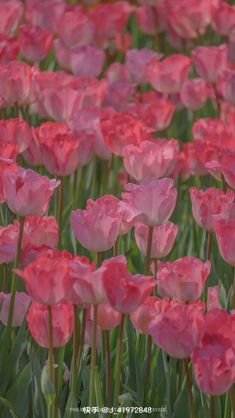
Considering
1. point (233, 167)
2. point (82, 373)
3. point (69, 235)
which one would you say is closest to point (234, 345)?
point (82, 373)

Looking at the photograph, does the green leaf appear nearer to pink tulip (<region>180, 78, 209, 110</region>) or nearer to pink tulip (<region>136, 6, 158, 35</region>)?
pink tulip (<region>180, 78, 209, 110</region>)

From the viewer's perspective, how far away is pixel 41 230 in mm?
2281

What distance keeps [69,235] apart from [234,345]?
119 cm

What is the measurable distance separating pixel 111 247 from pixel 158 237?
0.58ft

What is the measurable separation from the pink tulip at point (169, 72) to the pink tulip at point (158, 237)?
3.98 ft

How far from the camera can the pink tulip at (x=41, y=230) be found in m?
2.27

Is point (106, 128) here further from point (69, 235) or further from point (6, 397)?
point (6, 397)

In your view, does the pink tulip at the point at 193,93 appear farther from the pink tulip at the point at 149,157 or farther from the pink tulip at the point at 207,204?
the pink tulip at the point at 207,204

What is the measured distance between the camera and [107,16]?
4.06 metres

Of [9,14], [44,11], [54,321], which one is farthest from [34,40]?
[54,321]

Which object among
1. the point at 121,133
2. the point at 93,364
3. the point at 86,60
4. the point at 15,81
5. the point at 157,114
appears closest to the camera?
the point at 93,364

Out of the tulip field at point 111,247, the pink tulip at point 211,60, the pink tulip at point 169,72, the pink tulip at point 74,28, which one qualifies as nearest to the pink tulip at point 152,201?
the tulip field at point 111,247

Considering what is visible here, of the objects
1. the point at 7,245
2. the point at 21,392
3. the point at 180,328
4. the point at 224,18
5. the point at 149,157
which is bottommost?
the point at 21,392

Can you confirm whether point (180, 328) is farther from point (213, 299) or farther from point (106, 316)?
point (213, 299)
